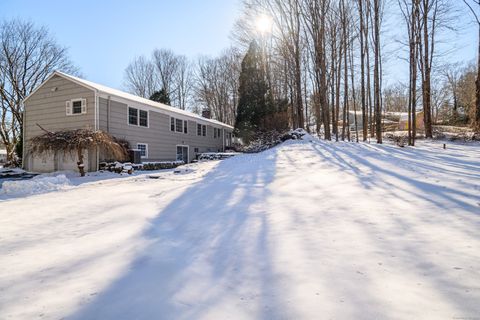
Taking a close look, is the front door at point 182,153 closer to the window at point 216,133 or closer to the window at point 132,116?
the window at point 132,116

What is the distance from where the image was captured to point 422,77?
51.2 ft

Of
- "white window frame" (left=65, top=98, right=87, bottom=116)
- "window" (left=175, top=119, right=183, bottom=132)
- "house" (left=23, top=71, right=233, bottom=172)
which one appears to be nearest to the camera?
"house" (left=23, top=71, right=233, bottom=172)

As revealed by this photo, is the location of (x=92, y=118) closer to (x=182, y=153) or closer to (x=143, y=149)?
(x=143, y=149)

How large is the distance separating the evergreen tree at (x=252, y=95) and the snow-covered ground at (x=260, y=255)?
17440 mm

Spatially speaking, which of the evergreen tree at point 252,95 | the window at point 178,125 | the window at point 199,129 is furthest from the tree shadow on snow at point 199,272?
the evergreen tree at point 252,95

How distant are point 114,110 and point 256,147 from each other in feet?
27.7

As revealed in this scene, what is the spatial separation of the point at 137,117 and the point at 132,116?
32 centimetres

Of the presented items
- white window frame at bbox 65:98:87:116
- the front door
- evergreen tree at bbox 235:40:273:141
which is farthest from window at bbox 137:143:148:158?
evergreen tree at bbox 235:40:273:141

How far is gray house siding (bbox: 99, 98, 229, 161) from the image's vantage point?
1376cm

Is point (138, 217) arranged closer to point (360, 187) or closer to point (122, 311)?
point (122, 311)

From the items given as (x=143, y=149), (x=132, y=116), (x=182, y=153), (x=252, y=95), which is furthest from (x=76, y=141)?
(x=252, y=95)

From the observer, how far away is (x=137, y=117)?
1537 centimetres

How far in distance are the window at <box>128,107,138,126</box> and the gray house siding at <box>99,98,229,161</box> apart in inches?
8.7

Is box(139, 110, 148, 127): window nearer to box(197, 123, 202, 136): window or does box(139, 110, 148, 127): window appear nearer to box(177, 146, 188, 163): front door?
box(177, 146, 188, 163): front door
